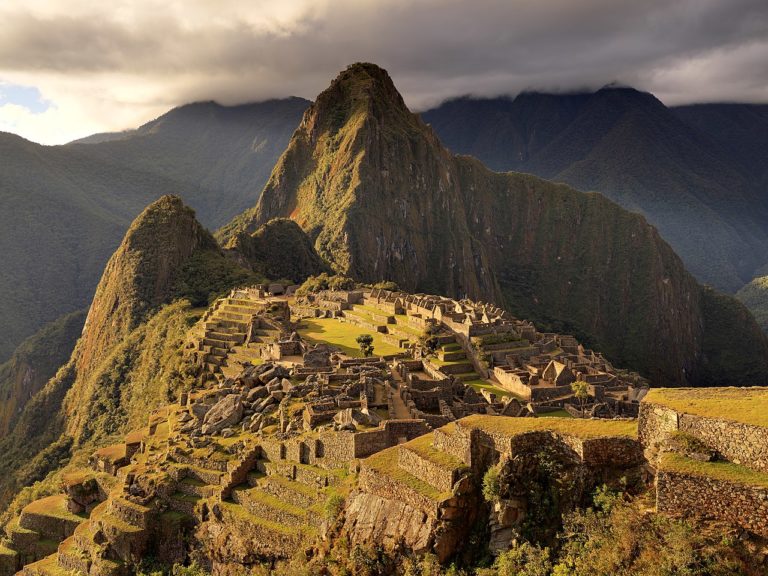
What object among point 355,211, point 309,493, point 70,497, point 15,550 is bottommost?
point 15,550

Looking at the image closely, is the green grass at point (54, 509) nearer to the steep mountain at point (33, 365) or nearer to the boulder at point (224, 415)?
the boulder at point (224, 415)

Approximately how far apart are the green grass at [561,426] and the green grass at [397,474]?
69.6 inches

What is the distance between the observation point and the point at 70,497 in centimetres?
3316

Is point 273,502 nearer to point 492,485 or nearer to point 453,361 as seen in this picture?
point 492,485

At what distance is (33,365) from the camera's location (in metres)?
120

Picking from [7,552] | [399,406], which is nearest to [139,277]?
[7,552]

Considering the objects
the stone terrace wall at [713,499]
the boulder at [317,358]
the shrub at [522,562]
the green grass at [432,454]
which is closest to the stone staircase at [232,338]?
the boulder at [317,358]

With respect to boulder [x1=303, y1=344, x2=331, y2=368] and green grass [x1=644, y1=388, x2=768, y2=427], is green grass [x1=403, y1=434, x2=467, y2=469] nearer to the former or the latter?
green grass [x1=644, y1=388, x2=768, y2=427]

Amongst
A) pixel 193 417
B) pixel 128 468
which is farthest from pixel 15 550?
pixel 193 417

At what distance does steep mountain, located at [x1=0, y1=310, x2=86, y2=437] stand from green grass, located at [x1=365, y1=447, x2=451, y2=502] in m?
102

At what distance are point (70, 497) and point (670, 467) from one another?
2774 cm

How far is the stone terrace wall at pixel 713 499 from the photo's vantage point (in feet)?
44.9

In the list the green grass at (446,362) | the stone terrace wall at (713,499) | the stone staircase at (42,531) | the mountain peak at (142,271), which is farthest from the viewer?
the mountain peak at (142,271)

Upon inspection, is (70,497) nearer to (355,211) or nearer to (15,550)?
(15,550)
